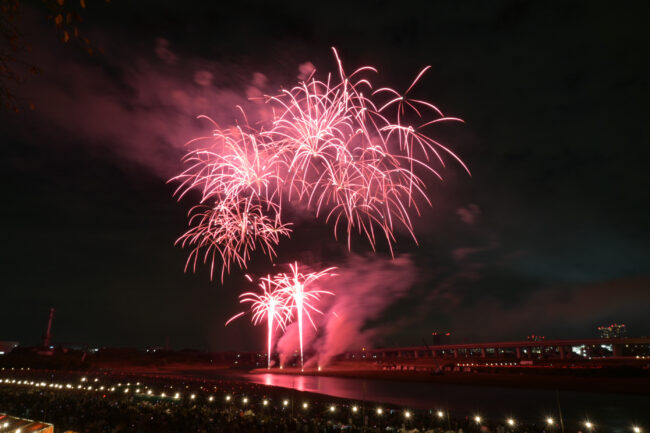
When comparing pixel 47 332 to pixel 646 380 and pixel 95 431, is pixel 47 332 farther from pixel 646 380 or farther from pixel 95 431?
pixel 646 380

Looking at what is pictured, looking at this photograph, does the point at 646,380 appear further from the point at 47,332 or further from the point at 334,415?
the point at 47,332

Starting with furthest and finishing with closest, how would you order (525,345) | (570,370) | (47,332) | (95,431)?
(525,345) → (47,332) → (570,370) → (95,431)

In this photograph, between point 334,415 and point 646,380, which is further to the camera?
point 646,380

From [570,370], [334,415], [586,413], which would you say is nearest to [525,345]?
[570,370]

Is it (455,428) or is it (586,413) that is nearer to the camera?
(455,428)

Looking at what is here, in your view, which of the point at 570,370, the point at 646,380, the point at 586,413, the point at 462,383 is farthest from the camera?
the point at 570,370

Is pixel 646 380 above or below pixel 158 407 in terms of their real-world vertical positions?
→ below

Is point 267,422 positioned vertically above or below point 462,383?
above

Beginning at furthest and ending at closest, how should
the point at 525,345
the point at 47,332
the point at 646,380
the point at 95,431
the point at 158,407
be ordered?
1. the point at 525,345
2. the point at 47,332
3. the point at 646,380
4. the point at 158,407
5. the point at 95,431

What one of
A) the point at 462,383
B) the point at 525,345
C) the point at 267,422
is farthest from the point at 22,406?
the point at 525,345
